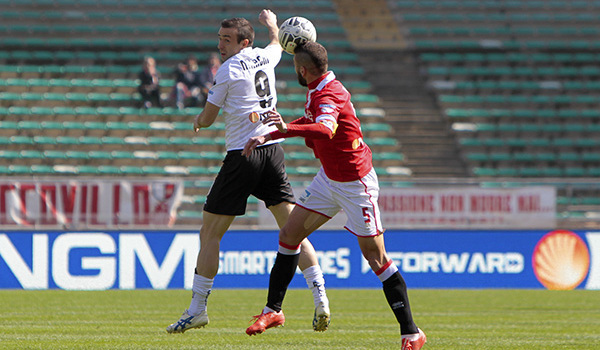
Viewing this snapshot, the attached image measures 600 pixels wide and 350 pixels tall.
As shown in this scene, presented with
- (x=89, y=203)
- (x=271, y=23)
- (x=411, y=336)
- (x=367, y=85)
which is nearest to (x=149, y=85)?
(x=367, y=85)

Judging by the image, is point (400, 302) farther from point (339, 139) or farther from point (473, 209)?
point (473, 209)

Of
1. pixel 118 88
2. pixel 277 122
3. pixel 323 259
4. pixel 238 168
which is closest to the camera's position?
pixel 277 122

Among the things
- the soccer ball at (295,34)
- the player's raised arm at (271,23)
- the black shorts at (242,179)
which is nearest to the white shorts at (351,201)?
the black shorts at (242,179)

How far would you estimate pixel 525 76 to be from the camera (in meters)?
24.2

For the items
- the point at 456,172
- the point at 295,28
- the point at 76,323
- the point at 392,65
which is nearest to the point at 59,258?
the point at 76,323

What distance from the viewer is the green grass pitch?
23.7 feet

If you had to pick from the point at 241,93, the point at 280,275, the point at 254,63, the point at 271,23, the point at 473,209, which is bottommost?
the point at 473,209

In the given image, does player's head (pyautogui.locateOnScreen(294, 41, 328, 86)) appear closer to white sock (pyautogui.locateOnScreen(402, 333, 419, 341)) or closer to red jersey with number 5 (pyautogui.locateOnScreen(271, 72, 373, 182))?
red jersey with number 5 (pyautogui.locateOnScreen(271, 72, 373, 182))

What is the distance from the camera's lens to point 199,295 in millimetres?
7148

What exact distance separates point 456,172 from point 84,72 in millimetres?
9177

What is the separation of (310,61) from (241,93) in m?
0.94

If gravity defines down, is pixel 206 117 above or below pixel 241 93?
below

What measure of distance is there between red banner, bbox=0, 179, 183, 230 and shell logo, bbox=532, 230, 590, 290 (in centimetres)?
592

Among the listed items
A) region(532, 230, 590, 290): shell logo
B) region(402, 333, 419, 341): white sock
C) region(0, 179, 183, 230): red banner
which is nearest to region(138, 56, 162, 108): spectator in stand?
region(0, 179, 183, 230): red banner
